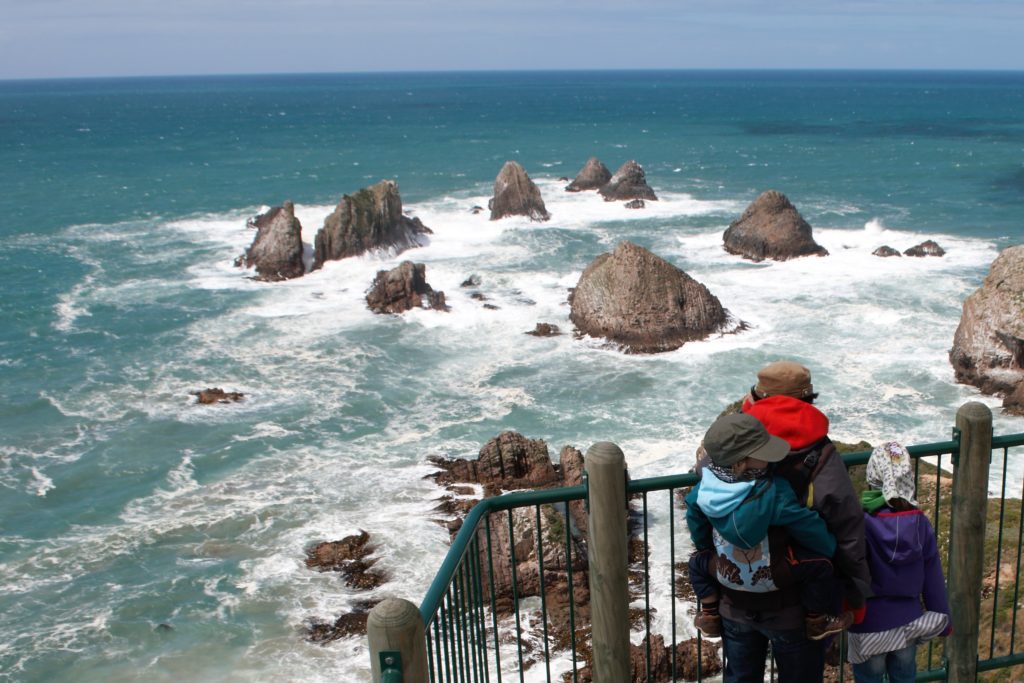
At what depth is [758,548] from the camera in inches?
193

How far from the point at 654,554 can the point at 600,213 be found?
42120mm

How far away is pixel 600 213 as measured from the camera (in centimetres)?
5944

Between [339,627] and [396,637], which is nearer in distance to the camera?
[396,637]

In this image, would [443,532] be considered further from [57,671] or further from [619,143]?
[619,143]

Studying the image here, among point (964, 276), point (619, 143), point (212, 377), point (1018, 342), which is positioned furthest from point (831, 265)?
point (619, 143)

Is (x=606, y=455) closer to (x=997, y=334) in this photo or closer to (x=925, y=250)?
(x=997, y=334)

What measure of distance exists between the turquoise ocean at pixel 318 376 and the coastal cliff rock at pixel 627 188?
1.35 m

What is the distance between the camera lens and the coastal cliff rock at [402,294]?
38.4 meters

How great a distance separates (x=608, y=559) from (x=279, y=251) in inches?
1632

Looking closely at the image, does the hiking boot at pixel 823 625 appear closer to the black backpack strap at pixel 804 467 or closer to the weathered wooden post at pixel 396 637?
the black backpack strap at pixel 804 467

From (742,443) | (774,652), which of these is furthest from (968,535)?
(742,443)

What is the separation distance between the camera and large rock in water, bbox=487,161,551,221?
56.3 m

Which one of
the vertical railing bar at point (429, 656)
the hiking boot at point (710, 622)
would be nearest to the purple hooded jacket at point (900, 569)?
the hiking boot at point (710, 622)

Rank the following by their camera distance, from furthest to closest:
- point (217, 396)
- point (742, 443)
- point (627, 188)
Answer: point (627, 188) → point (217, 396) → point (742, 443)
